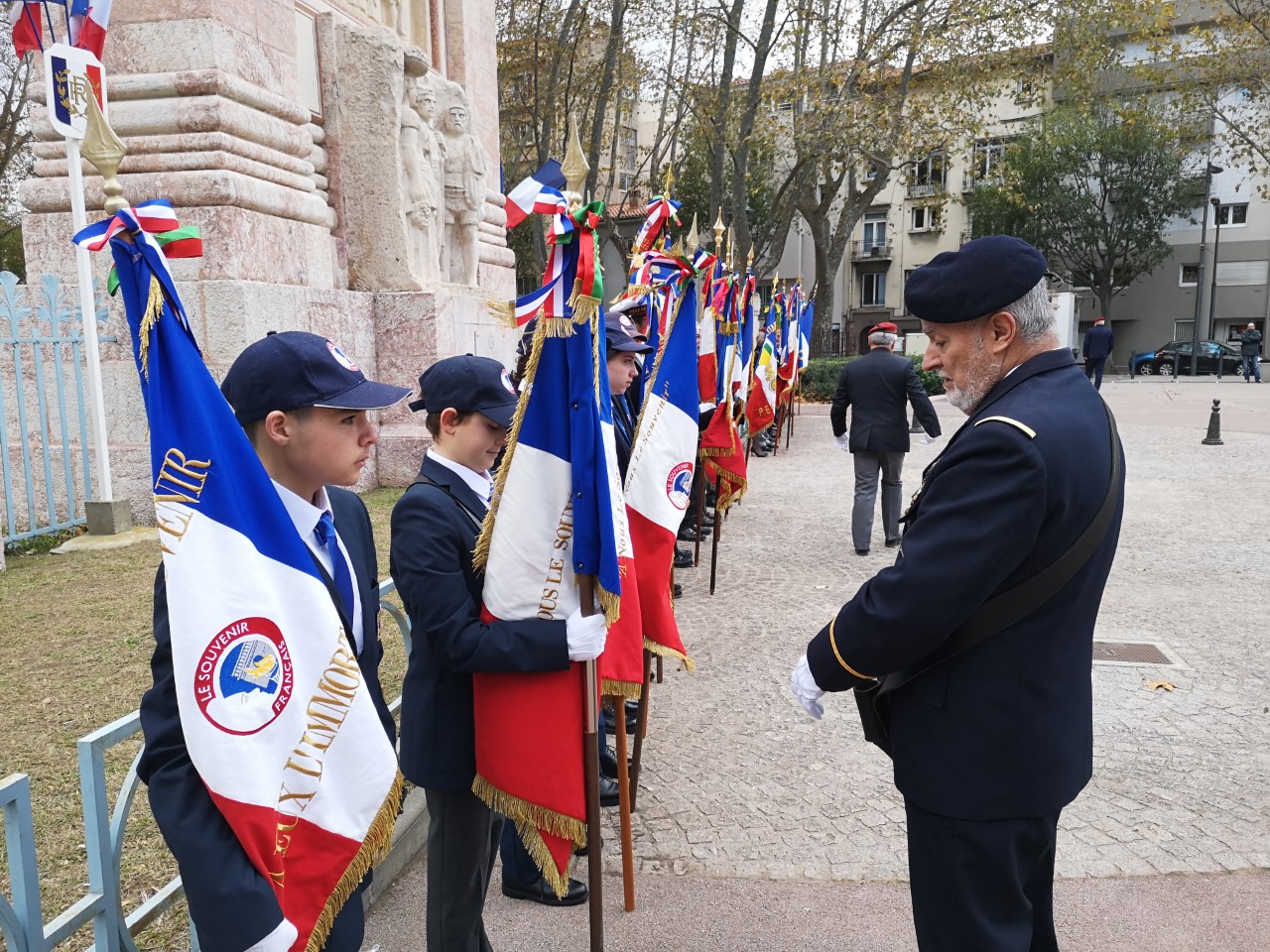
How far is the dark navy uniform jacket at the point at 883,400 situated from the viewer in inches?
336

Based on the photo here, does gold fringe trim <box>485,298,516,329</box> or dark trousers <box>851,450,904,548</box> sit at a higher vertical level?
gold fringe trim <box>485,298,516,329</box>

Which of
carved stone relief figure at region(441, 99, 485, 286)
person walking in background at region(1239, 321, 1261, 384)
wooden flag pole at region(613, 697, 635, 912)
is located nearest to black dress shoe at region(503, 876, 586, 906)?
wooden flag pole at region(613, 697, 635, 912)

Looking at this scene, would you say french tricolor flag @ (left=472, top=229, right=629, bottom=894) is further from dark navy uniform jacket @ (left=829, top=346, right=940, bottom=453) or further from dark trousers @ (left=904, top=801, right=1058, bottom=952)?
dark navy uniform jacket @ (left=829, top=346, right=940, bottom=453)

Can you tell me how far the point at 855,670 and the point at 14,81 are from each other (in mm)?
26986

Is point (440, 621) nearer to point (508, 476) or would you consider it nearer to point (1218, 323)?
point (508, 476)

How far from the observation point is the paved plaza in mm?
3168

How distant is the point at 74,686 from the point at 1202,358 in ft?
135

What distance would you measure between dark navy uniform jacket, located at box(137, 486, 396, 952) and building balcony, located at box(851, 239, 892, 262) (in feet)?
172

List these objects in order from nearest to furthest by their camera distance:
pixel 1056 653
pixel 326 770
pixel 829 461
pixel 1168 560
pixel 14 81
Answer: pixel 326 770, pixel 1056 653, pixel 1168 560, pixel 829 461, pixel 14 81

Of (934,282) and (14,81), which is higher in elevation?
(14,81)

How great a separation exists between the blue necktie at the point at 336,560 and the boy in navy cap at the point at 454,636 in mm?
356

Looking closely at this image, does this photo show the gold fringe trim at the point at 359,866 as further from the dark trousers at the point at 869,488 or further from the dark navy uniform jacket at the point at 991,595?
the dark trousers at the point at 869,488

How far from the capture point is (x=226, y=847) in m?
1.69

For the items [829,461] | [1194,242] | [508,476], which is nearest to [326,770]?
[508,476]
